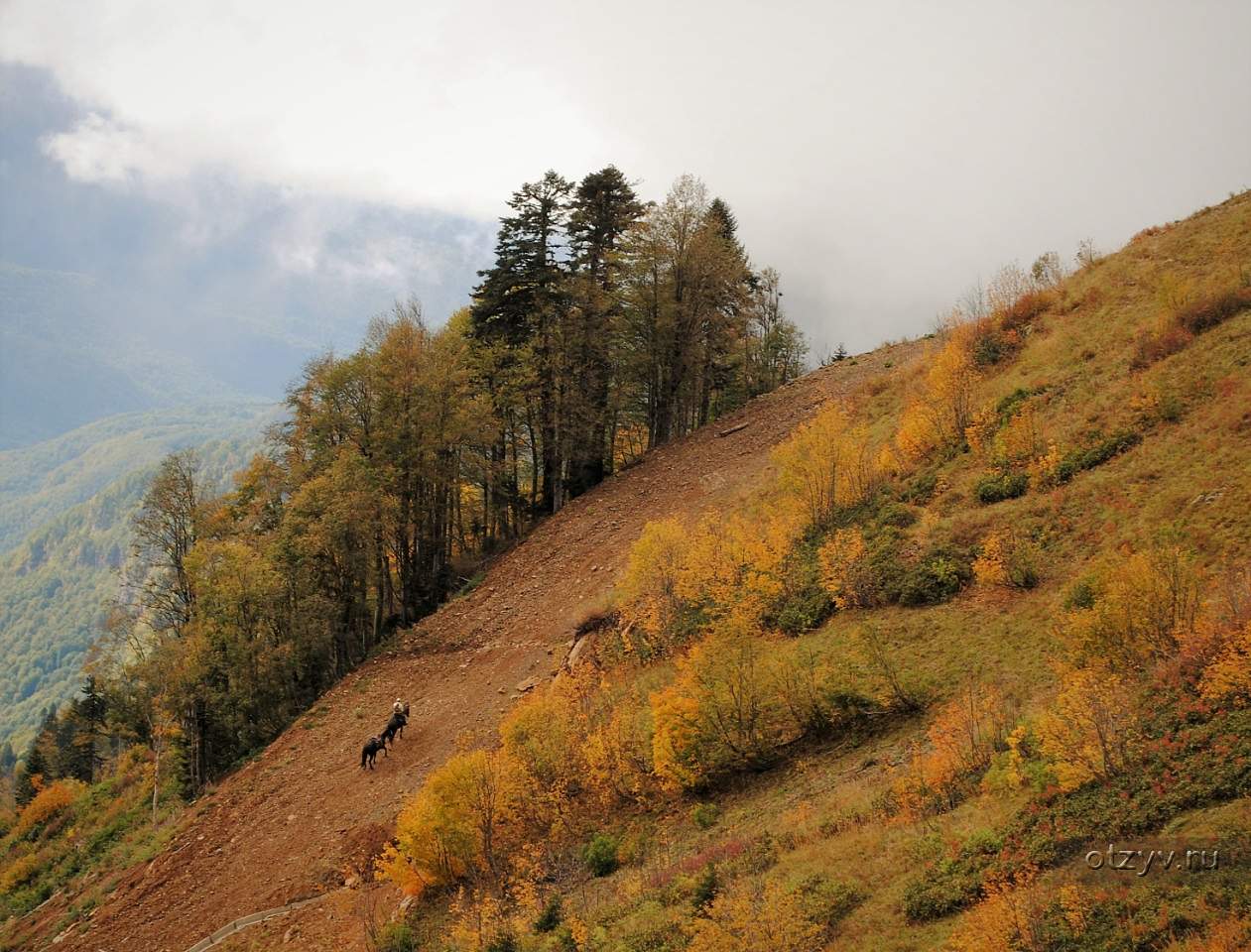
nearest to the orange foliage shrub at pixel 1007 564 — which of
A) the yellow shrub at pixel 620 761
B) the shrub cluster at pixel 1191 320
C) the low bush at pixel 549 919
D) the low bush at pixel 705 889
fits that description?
the shrub cluster at pixel 1191 320

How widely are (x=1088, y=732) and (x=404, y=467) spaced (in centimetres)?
2797

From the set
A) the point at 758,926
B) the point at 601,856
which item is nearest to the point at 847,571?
the point at 601,856

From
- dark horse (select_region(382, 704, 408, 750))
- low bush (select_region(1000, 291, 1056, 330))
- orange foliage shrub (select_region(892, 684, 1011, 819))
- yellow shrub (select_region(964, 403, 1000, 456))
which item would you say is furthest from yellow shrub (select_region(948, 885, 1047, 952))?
low bush (select_region(1000, 291, 1056, 330))

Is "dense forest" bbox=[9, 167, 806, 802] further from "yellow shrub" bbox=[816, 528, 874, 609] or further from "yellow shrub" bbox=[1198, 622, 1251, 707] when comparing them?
"yellow shrub" bbox=[1198, 622, 1251, 707]

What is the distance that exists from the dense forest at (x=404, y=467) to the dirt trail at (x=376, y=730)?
3878 mm

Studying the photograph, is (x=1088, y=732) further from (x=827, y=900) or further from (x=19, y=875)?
(x=19, y=875)

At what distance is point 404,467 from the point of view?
31344 mm

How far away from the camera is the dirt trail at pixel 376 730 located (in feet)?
54.5

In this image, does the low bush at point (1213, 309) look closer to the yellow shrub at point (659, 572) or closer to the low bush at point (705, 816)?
the yellow shrub at point (659, 572)

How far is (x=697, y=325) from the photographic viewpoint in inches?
1523

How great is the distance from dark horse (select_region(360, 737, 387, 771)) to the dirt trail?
33 centimetres

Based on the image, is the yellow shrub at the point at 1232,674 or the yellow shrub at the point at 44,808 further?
the yellow shrub at the point at 44,808

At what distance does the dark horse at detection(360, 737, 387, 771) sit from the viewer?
20.2 meters

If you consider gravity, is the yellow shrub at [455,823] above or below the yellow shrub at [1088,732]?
below
